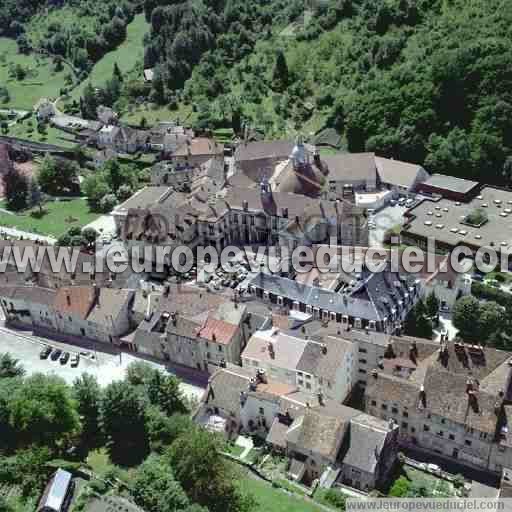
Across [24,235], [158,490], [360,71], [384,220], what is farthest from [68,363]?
[360,71]

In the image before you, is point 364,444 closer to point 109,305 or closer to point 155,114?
point 109,305

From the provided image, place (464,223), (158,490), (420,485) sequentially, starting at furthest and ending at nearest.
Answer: (464,223) → (420,485) → (158,490)

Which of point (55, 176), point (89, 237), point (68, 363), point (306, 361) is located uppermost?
point (55, 176)

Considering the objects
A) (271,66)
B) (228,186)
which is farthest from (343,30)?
(228,186)

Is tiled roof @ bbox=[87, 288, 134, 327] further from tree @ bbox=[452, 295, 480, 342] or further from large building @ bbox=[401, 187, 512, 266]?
large building @ bbox=[401, 187, 512, 266]

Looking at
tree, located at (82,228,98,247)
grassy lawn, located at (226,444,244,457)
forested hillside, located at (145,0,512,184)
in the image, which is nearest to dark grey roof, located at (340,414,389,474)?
grassy lawn, located at (226,444,244,457)

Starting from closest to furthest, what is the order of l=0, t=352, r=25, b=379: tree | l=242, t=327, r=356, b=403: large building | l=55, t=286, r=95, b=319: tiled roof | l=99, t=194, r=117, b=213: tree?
1. l=242, t=327, r=356, b=403: large building
2. l=0, t=352, r=25, b=379: tree
3. l=55, t=286, r=95, b=319: tiled roof
4. l=99, t=194, r=117, b=213: tree
